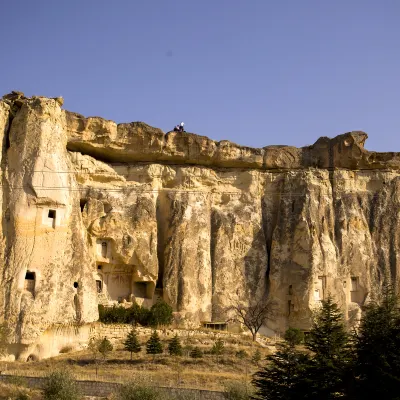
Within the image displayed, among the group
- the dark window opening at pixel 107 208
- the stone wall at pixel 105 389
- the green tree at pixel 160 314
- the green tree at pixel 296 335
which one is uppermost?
the dark window opening at pixel 107 208

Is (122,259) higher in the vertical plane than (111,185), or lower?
lower

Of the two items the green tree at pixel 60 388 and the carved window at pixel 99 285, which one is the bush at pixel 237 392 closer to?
the green tree at pixel 60 388

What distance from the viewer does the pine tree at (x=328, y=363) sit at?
21656mm

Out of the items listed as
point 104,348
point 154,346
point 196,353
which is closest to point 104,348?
point 104,348

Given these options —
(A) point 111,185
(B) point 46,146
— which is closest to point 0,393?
(B) point 46,146

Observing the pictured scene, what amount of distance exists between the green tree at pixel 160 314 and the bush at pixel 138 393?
1503 cm

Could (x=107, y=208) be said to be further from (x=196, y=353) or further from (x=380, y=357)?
Result: (x=380, y=357)

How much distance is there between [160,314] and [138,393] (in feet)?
52.3

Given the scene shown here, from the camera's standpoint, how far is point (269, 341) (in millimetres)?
42000

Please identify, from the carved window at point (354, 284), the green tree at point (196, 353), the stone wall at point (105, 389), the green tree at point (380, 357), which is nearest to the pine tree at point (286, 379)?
the green tree at point (380, 357)

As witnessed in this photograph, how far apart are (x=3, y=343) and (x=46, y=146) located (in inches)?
399

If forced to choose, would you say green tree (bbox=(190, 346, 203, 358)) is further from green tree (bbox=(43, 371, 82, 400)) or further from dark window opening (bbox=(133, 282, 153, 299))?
dark window opening (bbox=(133, 282, 153, 299))

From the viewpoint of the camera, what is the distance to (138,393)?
82.2 ft

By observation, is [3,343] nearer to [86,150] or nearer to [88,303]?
[88,303]
